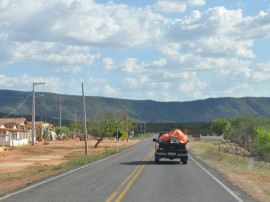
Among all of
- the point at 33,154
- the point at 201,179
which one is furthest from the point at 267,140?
the point at 201,179

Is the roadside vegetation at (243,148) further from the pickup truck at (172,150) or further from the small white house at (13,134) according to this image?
the small white house at (13,134)

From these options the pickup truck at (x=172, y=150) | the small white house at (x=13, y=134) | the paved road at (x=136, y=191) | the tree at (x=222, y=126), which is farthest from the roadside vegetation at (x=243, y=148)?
the small white house at (x=13, y=134)

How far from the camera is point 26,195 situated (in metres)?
16.3

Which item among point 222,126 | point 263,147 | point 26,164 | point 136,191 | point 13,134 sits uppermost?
point 222,126

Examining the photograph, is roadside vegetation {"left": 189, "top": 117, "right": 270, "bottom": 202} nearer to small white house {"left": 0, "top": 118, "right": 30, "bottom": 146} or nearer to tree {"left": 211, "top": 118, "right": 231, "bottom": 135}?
tree {"left": 211, "top": 118, "right": 231, "bottom": 135}

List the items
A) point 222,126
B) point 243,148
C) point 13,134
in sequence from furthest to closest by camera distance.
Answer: point 222,126, point 243,148, point 13,134

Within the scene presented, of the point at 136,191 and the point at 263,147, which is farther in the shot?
the point at 263,147

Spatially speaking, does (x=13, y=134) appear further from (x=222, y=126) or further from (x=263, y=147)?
(x=222, y=126)

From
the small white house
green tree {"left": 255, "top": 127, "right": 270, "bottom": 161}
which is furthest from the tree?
the small white house

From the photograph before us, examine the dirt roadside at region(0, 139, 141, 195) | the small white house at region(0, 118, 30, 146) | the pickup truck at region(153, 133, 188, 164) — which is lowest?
the dirt roadside at region(0, 139, 141, 195)

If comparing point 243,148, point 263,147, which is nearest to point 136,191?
point 263,147

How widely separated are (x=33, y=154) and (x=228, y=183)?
42.8 metres

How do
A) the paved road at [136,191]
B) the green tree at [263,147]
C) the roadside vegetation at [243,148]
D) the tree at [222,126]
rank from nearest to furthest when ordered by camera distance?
1. the paved road at [136,191]
2. the roadside vegetation at [243,148]
3. the green tree at [263,147]
4. the tree at [222,126]

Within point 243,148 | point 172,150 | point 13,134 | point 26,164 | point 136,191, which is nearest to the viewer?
point 136,191
